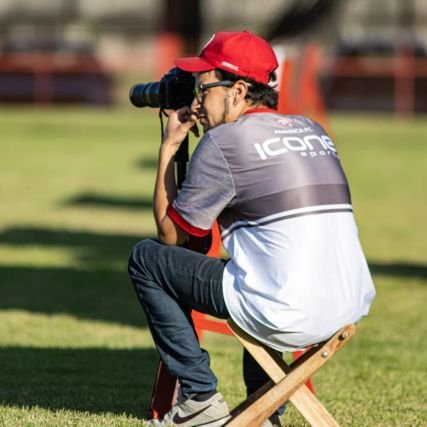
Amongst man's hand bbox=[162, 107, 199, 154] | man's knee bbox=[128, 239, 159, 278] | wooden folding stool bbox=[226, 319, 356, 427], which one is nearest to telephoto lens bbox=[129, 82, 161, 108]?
man's hand bbox=[162, 107, 199, 154]

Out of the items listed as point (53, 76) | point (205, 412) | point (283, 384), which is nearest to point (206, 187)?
point (283, 384)

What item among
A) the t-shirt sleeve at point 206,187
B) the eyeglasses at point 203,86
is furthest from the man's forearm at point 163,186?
the eyeglasses at point 203,86

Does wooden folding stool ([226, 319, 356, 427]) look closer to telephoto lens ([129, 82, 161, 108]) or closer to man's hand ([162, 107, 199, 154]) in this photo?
man's hand ([162, 107, 199, 154])

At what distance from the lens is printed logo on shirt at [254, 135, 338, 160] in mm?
4359

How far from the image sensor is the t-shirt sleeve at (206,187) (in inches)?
171

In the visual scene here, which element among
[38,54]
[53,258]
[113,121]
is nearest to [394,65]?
[113,121]

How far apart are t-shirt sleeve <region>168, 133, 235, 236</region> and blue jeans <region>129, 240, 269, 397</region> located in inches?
7.4

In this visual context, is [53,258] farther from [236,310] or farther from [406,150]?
[406,150]

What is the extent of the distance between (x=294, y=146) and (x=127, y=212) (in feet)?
29.9

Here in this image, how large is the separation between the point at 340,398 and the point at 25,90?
25.3 m

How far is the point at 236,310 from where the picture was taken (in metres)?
4.34

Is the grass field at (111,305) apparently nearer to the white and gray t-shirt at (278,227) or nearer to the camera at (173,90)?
the white and gray t-shirt at (278,227)

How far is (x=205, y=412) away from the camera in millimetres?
4551

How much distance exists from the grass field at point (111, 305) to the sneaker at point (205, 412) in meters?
0.34
